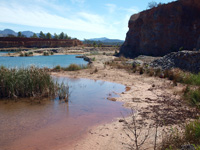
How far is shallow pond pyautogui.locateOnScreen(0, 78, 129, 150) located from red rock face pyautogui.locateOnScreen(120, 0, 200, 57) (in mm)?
17589

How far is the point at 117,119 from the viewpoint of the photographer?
614 centimetres

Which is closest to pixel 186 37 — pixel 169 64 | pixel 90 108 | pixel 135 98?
pixel 169 64

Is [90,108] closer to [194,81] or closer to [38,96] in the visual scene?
[38,96]

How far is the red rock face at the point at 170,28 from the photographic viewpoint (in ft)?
75.5

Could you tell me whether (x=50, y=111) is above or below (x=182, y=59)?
below

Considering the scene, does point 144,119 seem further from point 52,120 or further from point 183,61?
point 183,61

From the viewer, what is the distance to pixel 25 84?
8.39m

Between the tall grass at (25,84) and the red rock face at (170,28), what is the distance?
18295mm

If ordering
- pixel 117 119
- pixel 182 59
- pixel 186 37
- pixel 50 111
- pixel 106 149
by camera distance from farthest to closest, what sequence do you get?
pixel 186 37 < pixel 182 59 < pixel 50 111 < pixel 117 119 < pixel 106 149

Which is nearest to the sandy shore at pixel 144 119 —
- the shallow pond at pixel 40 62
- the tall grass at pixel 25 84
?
the tall grass at pixel 25 84

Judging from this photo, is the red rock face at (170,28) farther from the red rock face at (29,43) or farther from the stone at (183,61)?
the red rock face at (29,43)

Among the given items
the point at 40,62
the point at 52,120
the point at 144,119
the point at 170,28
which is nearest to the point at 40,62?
the point at 40,62

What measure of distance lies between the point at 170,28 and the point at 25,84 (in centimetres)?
2166

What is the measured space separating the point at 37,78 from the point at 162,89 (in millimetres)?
6445
